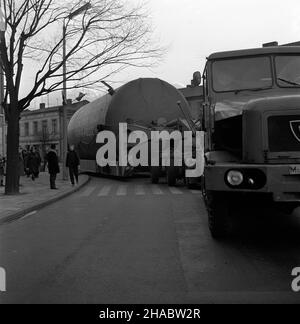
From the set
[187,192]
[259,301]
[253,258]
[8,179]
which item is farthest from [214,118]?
[8,179]

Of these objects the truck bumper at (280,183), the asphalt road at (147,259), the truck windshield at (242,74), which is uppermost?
the truck windshield at (242,74)

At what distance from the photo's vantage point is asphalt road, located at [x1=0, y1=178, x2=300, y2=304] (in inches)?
204

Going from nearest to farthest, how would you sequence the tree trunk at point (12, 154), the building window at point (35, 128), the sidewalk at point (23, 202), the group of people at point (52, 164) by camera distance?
1. the sidewalk at point (23, 202)
2. the tree trunk at point (12, 154)
3. the group of people at point (52, 164)
4. the building window at point (35, 128)

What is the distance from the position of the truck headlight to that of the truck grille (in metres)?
0.52

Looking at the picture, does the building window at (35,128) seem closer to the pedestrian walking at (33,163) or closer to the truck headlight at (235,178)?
the pedestrian walking at (33,163)

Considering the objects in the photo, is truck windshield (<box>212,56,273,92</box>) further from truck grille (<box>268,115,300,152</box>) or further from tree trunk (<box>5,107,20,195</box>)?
tree trunk (<box>5,107,20,195</box>)

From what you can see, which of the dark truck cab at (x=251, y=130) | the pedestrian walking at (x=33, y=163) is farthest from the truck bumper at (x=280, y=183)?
the pedestrian walking at (x=33, y=163)

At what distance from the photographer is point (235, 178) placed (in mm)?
6402

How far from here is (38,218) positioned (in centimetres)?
1134

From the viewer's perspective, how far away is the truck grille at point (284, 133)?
249 inches

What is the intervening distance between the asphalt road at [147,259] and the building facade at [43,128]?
6641 centimetres

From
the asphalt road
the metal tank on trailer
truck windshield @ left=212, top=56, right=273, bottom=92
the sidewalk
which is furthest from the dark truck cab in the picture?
the metal tank on trailer

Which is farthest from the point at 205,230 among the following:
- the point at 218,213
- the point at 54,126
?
the point at 54,126

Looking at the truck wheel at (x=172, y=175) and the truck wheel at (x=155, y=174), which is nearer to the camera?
the truck wheel at (x=172, y=175)
